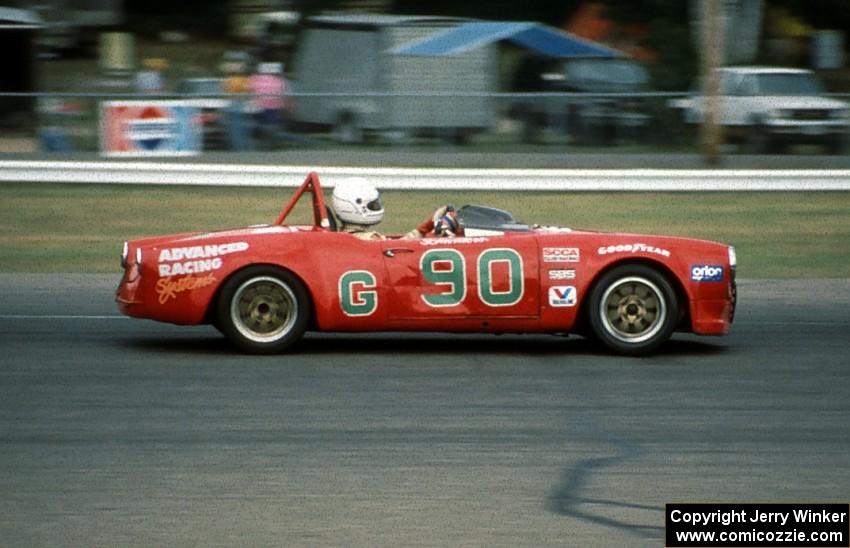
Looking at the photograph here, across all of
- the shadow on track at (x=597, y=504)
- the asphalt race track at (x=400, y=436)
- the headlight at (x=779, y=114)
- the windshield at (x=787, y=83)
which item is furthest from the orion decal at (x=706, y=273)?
the windshield at (x=787, y=83)

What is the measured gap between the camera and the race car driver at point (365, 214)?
933cm

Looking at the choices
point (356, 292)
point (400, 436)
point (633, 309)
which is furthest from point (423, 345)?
point (400, 436)

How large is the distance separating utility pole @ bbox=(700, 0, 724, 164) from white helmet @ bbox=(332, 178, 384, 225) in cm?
1032

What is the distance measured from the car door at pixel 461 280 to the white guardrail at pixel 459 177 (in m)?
8.88

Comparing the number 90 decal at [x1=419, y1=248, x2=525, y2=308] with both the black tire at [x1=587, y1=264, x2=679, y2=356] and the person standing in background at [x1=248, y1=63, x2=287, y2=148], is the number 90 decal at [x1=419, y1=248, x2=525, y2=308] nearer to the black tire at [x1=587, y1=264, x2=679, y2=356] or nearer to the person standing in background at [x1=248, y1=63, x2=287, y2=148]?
the black tire at [x1=587, y1=264, x2=679, y2=356]

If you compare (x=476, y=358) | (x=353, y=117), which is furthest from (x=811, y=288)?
(x=353, y=117)

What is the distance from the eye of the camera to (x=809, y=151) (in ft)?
61.9

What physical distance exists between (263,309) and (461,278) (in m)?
1.22

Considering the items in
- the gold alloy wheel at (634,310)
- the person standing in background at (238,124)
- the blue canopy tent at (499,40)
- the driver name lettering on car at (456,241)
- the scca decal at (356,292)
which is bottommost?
the gold alloy wheel at (634,310)

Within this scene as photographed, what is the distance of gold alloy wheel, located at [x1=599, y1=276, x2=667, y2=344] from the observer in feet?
30.0

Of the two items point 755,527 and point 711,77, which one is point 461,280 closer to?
point 755,527

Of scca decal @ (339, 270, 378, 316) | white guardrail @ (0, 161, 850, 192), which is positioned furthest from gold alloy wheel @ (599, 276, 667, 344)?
white guardrail @ (0, 161, 850, 192)

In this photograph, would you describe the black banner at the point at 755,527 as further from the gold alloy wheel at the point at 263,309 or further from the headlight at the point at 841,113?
the headlight at the point at 841,113

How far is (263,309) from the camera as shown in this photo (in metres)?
9.07
